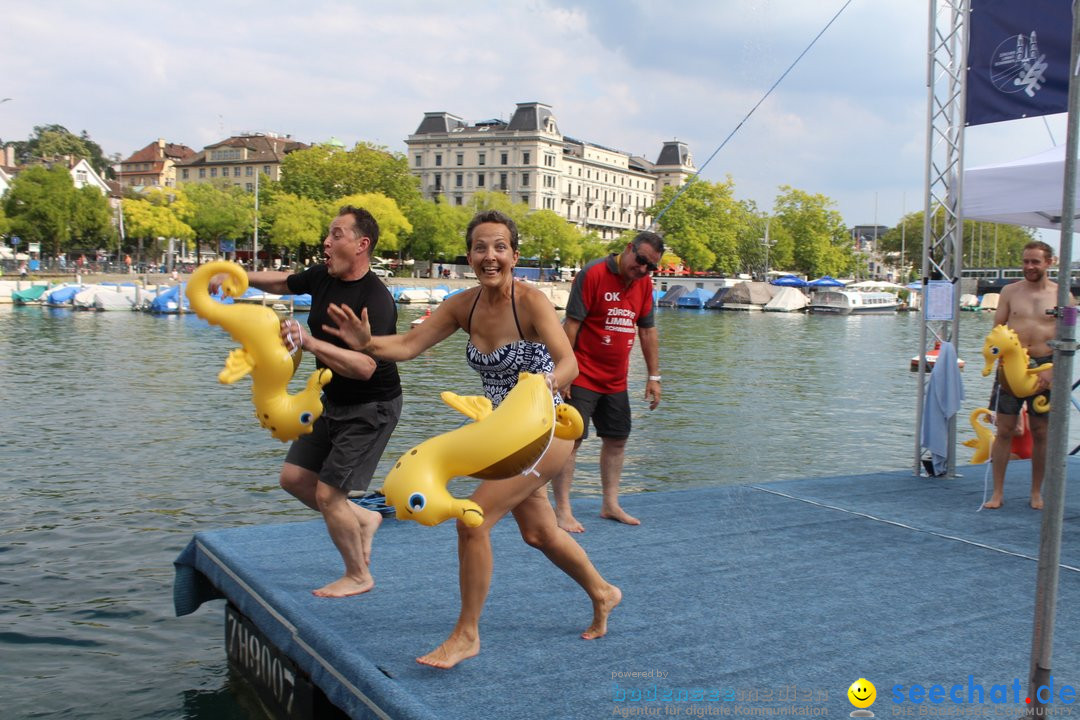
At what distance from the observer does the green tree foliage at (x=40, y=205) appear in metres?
68.6

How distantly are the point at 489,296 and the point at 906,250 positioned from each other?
14157cm

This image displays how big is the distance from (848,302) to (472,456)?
7985 centimetres

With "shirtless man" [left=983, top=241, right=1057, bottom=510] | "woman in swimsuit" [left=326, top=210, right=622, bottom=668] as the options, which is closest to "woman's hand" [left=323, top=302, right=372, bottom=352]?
"woman in swimsuit" [left=326, top=210, right=622, bottom=668]

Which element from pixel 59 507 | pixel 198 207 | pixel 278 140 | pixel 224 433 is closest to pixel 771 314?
pixel 198 207

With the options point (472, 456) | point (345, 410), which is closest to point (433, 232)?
point (345, 410)

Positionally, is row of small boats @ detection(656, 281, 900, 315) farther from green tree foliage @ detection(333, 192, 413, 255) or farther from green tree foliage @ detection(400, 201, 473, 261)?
green tree foliage @ detection(333, 192, 413, 255)

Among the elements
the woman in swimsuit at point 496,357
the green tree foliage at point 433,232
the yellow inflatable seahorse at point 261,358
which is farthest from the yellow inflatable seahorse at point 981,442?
the green tree foliage at point 433,232

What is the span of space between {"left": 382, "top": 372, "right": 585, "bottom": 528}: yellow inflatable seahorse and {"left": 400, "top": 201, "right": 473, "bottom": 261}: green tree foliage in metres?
88.1

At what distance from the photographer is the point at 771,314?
7631 cm

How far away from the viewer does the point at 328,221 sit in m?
91.4

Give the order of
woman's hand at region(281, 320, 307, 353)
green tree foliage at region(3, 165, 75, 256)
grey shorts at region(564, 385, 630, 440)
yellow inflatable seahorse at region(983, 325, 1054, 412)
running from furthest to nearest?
1. green tree foliage at region(3, 165, 75, 256)
2. yellow inflatable seahorse at region(983, 325, 1054, 412)
3. grey shorts at region(564, 385, 630, 440)
4. woman's hand at region(281, 320, 307, 353)

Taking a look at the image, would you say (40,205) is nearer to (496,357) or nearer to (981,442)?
(981,442)

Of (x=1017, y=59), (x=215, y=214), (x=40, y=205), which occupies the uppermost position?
(x=215, y=214)

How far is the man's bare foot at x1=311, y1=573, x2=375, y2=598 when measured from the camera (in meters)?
5.02
